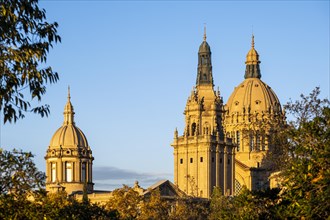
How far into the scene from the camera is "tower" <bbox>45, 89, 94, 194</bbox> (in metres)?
183

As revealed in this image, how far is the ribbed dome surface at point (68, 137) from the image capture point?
183 metres

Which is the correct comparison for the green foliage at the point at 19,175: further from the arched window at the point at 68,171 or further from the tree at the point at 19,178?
the arched window at the point at 68,171

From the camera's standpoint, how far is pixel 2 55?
35.7 meters

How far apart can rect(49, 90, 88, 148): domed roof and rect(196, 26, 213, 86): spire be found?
22.9 m

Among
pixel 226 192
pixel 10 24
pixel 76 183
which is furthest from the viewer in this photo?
pixel 76 183

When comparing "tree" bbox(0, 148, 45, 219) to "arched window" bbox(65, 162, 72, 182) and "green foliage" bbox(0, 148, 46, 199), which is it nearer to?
"green foliage" bbox(0, 148, 46, 199)

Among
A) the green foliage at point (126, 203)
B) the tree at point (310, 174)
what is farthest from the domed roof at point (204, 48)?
the tree at point (310, 174)

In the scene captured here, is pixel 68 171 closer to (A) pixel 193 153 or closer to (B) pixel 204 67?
(A) pixel 193 153

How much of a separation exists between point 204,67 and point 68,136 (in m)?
26.3

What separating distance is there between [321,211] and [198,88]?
126468 mm

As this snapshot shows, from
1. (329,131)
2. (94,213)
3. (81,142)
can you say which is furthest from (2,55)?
(81,142)

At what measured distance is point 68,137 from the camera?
184m

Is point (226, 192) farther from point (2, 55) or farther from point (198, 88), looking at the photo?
point (2, 55)

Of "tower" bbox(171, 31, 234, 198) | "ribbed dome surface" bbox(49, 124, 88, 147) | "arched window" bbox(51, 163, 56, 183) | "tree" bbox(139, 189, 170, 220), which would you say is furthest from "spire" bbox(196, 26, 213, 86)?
"tree" bbox(139, 189, 170, 220)
